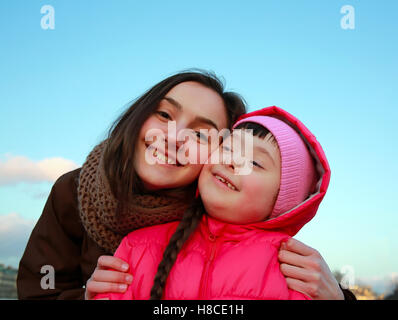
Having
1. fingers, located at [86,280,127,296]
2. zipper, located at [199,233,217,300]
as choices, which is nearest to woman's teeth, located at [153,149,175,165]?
zipper, located at [199,233,217,300]

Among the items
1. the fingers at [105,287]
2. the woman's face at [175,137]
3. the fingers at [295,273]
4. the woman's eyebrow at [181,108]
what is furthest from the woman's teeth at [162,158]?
the fingers at [295,273]

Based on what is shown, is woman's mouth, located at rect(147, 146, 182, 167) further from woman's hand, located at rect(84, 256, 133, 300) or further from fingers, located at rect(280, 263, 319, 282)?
fingers, located at rect(280, 263, 319, 282)

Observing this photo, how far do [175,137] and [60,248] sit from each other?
122 centimetres

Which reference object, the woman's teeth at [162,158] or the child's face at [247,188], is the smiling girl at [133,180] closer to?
the woman's teeth at [162,158]

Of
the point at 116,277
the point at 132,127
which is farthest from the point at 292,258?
the point at 132,127

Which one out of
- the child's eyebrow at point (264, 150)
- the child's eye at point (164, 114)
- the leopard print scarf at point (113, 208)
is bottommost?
the leopard print scarf at point (113, 208)

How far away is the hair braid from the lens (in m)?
1.76

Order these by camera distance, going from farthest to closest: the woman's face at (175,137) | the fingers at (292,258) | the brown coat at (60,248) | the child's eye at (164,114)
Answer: the brown coat at (60,248) → the child's eye at (164,114) → the woman's face at (175,137) → the fingers at (292,258)

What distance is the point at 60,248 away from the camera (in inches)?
108

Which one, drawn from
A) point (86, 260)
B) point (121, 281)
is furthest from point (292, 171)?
point (86, 260)

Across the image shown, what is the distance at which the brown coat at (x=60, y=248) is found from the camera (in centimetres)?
269

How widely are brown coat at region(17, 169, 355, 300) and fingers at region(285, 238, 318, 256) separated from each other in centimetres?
133

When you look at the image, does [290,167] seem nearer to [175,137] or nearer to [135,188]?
[175,137]
